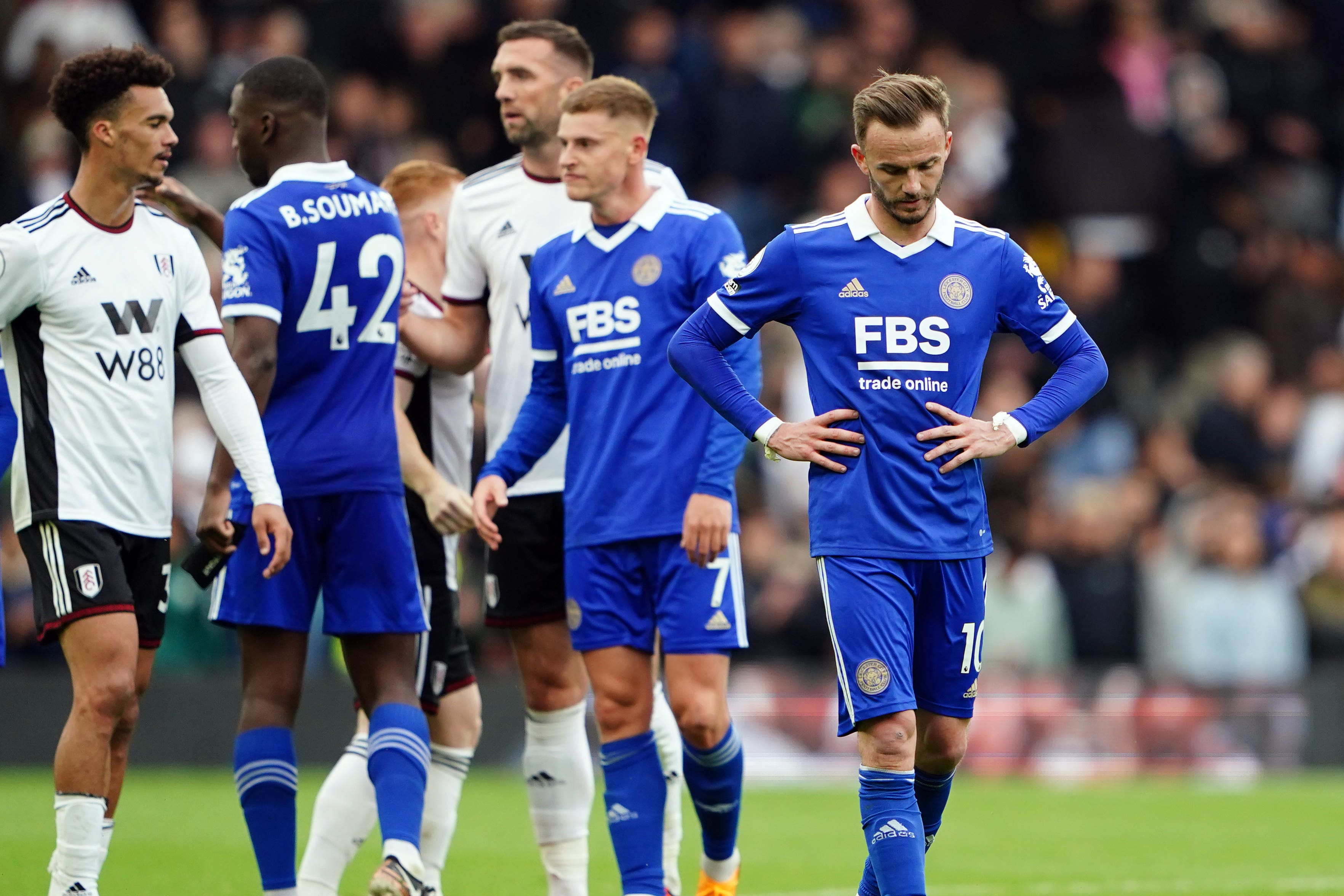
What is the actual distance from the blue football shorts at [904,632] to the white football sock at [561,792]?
1.60m

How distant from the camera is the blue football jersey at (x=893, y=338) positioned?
18.5 ft

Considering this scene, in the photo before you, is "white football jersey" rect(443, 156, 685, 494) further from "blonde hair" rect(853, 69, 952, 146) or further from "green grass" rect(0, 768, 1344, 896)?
"green grass" rect(0, 768, 1344, 896)

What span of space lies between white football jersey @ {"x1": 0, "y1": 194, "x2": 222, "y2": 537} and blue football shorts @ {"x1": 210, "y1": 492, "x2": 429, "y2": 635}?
1.18 feet

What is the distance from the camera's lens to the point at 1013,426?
5723 mm

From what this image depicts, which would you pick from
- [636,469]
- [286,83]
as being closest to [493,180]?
[286,83]

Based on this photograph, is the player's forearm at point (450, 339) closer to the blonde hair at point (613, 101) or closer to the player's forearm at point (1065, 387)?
the blonde hair at point (613, 101)

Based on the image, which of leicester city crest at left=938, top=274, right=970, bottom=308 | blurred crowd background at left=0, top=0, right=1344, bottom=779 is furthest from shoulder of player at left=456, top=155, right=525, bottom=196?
blurred crowd background at left=0, top=0, right=1344, bottom=779

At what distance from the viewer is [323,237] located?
651 cm

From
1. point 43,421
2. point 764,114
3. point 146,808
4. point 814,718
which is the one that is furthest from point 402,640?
point 764,114

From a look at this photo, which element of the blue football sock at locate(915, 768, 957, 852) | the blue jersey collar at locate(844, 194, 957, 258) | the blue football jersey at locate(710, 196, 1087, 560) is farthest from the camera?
the blue football sock at locate(915, 768, 957, 852)

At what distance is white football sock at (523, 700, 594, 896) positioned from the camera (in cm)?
693

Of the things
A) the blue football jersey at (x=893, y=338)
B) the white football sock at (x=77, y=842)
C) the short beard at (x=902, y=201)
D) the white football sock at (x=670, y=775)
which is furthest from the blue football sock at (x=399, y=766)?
the short beard at (x=902, y=201)

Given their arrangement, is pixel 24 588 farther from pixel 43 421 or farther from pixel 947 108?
pixel 947 108

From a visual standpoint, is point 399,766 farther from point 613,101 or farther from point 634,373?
point 613,101
